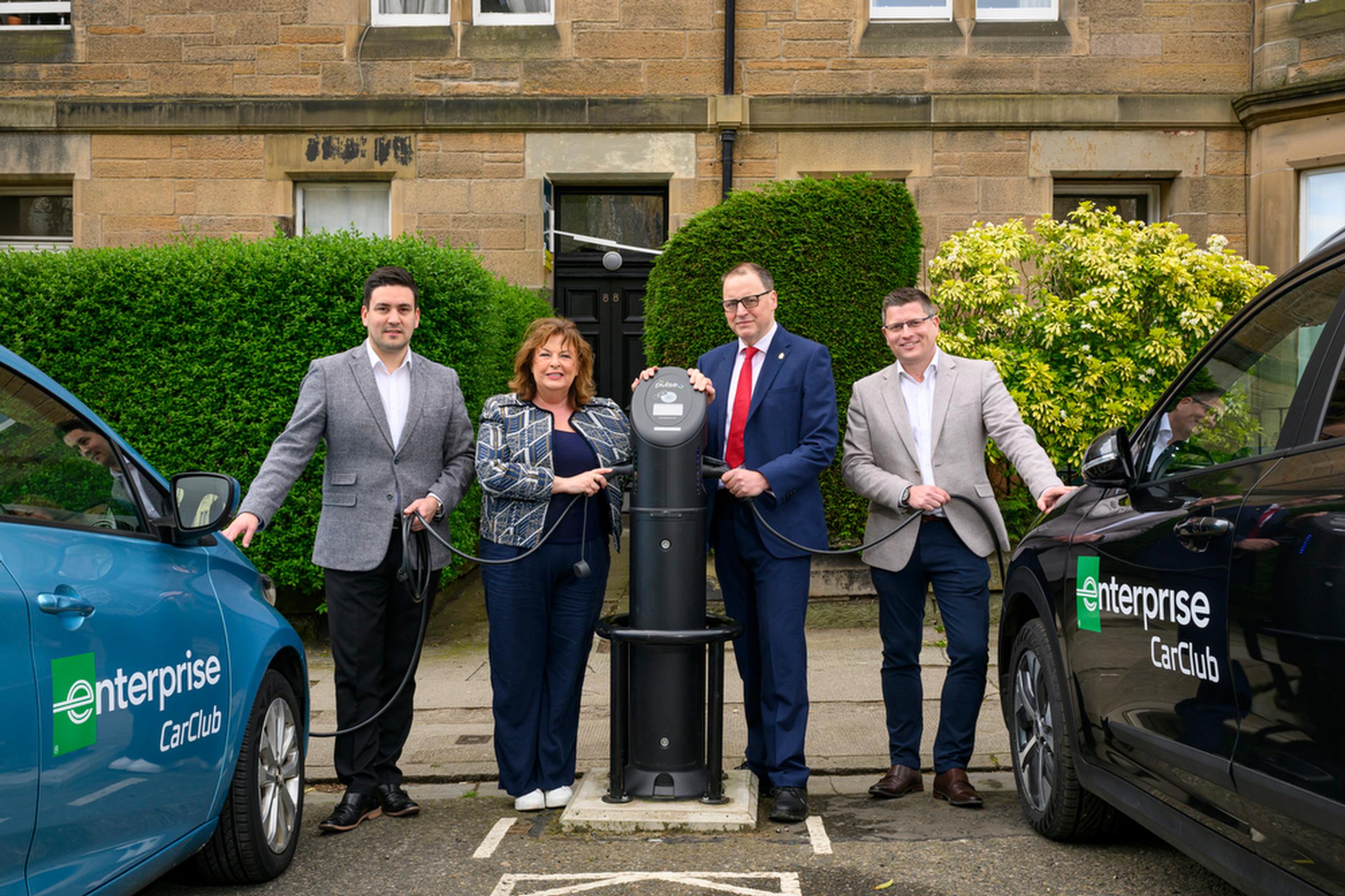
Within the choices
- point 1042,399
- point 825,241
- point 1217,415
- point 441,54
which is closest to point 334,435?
point 1217,415

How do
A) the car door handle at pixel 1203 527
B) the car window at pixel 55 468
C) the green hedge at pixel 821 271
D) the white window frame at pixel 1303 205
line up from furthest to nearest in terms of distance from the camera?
the white window frame at pixel 1303 205
the green hedge at pixel 821 271
the car door handle at pixel 1203 527
the car window at pixel 55 468

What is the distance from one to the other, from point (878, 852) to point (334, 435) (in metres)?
2.48

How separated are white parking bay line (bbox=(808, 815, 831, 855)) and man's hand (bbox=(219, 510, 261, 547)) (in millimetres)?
2191

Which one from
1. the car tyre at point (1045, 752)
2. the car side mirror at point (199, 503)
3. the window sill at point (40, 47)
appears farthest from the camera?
the window sill at point (40, 47)

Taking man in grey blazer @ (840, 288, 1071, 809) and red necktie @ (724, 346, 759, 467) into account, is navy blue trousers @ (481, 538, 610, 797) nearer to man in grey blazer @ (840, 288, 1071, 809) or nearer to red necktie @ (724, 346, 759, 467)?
red necktie @ (724, 346, 759, 467)

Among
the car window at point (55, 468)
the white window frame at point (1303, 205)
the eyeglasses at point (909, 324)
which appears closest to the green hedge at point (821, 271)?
the eyeglasses at point (909, 324)

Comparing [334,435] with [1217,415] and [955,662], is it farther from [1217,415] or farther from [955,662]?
[1217,415]

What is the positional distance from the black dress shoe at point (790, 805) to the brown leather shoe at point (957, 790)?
0.59 meters

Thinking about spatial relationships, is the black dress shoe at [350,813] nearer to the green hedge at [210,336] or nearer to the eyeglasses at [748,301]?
the eyeglasses at [748,301]

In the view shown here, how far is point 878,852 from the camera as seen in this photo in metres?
4.36

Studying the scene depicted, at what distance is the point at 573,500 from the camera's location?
15.6 ft

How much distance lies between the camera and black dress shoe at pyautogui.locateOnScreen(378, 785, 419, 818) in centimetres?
490

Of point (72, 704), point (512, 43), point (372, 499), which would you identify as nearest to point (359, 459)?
point (372, 499)

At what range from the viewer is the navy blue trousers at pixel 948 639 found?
4.99m
